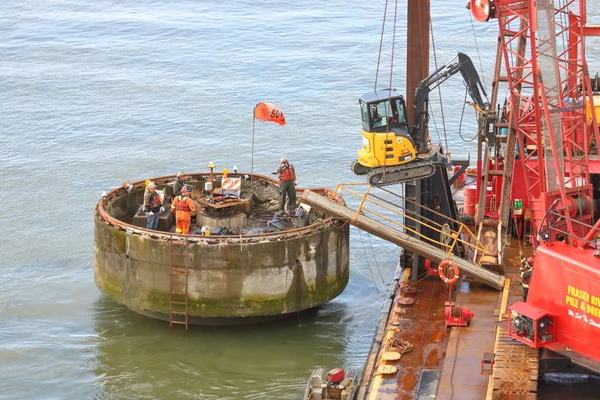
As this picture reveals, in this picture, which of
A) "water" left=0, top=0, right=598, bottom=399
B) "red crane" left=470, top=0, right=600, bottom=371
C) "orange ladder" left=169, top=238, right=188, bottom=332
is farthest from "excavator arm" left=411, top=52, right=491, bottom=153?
"orange ladder" left=169, top=238, right=188, bottom=332

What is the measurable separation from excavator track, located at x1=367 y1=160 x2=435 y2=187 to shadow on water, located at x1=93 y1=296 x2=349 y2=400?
5663mm

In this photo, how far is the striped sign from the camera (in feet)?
133

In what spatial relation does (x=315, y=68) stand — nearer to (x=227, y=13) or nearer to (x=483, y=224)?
(x=227, y=13)

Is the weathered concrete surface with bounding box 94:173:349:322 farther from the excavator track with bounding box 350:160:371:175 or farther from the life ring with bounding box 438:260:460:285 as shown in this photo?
the life ring with bounding box 438:260:460:285

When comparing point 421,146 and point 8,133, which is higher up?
point 421,146

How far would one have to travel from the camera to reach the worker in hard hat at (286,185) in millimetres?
38200

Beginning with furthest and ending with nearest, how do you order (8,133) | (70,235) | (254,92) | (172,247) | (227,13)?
(227,13) < (254,92) < (8,133) < (70,235) < (172,247)

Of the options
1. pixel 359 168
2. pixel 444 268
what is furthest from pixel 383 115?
pixel 444 268

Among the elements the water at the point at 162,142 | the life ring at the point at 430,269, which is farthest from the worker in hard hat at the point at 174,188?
the life ring at the point at 430,269

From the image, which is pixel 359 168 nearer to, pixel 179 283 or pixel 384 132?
pixel 384 132

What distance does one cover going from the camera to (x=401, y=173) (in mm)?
35625

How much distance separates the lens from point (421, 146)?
36719mm

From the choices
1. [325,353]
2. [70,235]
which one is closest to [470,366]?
[325,353]

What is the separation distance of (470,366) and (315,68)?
41.4 meters
